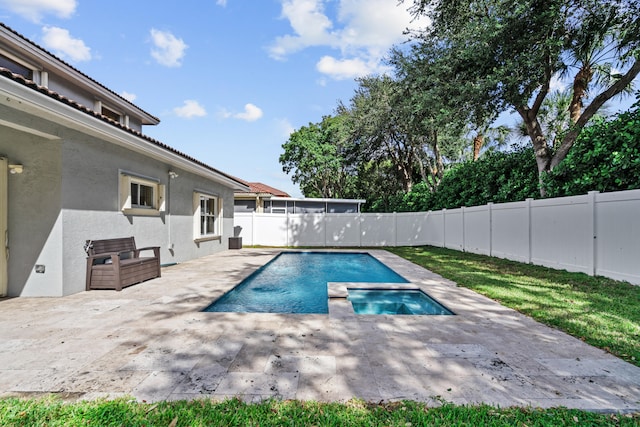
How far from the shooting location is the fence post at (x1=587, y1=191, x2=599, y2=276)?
645 cm

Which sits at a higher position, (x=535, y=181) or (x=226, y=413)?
(x=535, y=181)

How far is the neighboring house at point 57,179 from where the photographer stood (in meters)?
4.53

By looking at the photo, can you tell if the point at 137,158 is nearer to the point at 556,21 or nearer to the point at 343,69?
the point at 556,21

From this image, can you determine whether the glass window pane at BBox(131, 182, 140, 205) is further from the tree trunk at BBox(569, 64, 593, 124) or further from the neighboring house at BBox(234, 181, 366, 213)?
the tree trunk at BBox(569, 64, 593, 124)

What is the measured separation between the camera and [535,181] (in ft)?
31.9

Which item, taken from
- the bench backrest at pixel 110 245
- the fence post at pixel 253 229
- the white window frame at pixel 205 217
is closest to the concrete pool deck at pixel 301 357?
the bench backrest at pixel 110 245

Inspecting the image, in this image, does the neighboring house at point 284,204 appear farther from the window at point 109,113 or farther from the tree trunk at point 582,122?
the tree trunk at point 582,122

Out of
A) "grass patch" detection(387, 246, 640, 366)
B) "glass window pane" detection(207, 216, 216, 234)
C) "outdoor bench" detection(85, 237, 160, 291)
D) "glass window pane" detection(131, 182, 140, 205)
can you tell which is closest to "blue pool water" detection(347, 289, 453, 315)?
"grass patch" detection(387, 246, 640, 366)

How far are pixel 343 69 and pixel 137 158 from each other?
56.5 feet

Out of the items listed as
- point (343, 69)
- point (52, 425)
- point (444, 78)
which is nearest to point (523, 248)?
point (444, 78)

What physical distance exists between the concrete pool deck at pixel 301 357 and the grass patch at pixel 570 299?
1.01 ft

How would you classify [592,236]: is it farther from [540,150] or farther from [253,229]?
[253,229]

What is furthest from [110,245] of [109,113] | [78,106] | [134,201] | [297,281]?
[109,113]

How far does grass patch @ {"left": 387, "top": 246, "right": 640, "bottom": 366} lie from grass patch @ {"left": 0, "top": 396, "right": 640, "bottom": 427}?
5.59ft
